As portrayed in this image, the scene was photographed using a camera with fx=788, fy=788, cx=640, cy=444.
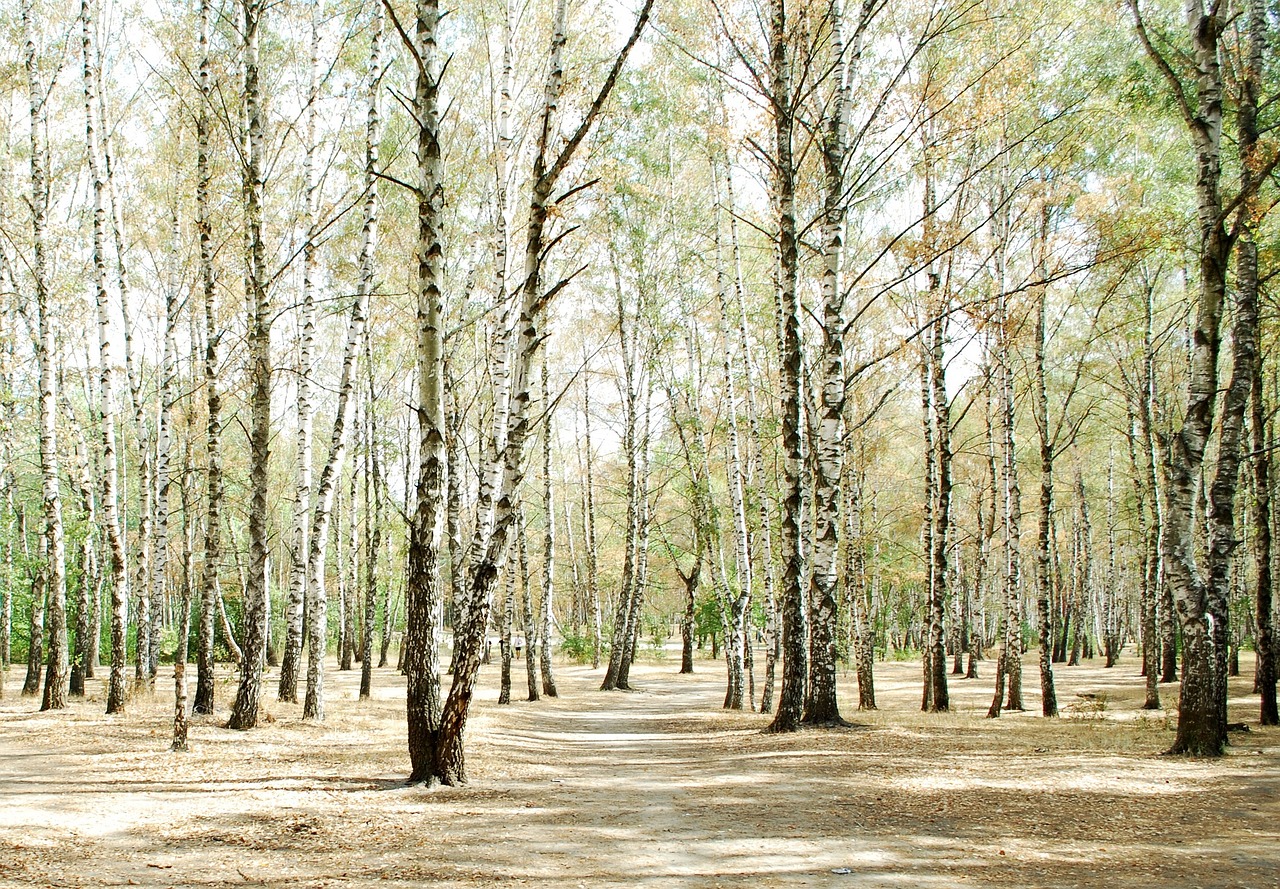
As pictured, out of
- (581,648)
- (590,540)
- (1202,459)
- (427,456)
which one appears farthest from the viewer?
(581,648)

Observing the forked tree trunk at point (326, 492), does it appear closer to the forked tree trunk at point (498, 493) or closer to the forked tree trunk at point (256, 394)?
the forked tree trunk at point (256, 394)

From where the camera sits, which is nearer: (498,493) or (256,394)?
(498,493)

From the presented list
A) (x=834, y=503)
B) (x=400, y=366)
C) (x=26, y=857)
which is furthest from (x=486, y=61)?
(x=26, y=857)

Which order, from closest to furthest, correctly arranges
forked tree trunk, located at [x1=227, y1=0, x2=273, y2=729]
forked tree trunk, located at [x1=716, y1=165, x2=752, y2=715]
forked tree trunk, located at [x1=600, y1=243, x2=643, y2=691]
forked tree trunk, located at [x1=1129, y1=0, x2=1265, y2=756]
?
1. forked tree trunk, located at [x1=1129, y1=0, x2=1265, y2=756]
2. forked tree trunk, located at [x1=227, y1=0, x2=273, y2=729]
3. forked tree trunk, located at [x1=716, y1=165, x2=752, y2=715]
4. forked tree trunk, located at [x1=600, y1=243, x2=643, y2=691]

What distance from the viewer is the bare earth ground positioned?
4.91m

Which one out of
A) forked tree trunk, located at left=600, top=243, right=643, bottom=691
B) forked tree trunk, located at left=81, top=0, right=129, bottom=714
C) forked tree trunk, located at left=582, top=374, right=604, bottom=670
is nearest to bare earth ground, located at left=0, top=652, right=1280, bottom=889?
forked tree trunk, located at left=81, top=0, right=129, bottom=714

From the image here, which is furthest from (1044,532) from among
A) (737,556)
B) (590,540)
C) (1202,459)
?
(590,540)

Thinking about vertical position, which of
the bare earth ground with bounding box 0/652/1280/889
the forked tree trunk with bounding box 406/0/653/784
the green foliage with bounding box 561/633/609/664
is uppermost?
the forked tree trunk with bounding box 406/0/653/784

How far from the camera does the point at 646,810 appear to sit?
694cm

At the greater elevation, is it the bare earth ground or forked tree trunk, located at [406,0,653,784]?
forked tree trunk, located at [406,0,653,784]

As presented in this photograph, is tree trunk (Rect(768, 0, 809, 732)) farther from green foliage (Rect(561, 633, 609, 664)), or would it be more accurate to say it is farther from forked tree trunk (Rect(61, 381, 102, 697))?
green foliage (Rect(561, 633, 609, 664))

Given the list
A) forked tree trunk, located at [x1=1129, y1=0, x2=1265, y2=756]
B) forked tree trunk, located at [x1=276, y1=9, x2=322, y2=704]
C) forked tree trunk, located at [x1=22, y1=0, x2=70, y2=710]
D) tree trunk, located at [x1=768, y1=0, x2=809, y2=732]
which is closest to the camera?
forked tree trunk, located at [x1=1129, y1=0, x2=1265, y2=756]

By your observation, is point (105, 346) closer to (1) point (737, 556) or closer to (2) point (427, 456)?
(2) point (427, 456)

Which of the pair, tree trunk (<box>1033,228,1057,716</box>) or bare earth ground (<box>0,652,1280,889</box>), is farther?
tree trunk (<box>1033,228,1057,716</box>)
